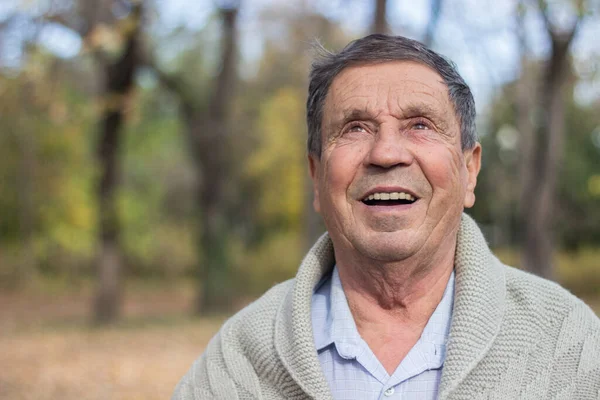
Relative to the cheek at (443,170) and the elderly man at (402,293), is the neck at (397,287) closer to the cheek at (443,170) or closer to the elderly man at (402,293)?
the elderly man at (402,293)

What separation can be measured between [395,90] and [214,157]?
522 inches

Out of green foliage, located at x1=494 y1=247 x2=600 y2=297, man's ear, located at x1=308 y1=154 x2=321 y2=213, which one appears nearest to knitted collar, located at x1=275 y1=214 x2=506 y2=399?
man's ear, located at x1=308 y1=154 x2=321 y2=213

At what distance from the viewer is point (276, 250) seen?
2609 cm

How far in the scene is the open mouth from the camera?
6.75ft

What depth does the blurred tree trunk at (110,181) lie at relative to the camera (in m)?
13.9

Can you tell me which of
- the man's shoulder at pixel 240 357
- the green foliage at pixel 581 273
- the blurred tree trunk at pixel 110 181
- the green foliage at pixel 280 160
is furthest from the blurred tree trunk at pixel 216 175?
the man's shoulder at pixel 240 357

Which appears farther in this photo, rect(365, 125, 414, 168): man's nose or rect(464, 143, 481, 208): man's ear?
rect(464, 143, 481, 208): man's ear

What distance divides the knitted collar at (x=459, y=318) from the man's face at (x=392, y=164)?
0.10 m

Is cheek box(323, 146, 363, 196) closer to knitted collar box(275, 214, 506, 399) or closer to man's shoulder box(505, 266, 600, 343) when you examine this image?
knitted collar box(275, 214, 506, 399)

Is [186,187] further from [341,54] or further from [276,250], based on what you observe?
[341,54]

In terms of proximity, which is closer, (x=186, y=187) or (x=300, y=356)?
(x=300, y=356)

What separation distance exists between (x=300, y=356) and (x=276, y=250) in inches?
948

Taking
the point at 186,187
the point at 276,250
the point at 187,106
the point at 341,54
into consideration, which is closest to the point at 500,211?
the point at 276,250

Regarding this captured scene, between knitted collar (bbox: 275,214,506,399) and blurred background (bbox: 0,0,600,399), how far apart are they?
47cm
